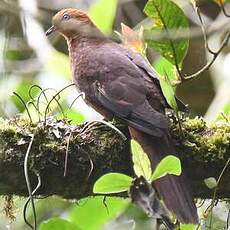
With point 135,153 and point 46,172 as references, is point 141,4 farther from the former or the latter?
point 135,153

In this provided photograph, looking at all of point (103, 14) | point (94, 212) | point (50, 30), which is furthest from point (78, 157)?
point (50, 30)

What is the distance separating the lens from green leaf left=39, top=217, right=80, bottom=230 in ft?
6.74

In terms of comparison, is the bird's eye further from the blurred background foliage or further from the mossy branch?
the mossy branch

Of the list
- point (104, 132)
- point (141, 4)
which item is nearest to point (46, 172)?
point (104, 132)

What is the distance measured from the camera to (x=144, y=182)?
5.94 feet

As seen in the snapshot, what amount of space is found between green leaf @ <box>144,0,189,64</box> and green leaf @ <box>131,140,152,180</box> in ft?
1.90

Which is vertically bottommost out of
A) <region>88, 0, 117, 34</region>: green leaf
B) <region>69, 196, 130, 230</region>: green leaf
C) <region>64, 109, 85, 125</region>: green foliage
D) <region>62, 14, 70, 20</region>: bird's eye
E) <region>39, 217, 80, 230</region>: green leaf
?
<region>69, 196, 130, 230</region>: green leaf

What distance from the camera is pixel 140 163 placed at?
1921 mm

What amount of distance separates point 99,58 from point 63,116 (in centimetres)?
41

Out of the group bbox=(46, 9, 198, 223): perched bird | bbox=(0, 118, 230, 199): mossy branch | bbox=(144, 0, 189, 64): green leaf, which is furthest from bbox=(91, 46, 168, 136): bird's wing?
bbox=(144, 0, 189, 64): green leaf

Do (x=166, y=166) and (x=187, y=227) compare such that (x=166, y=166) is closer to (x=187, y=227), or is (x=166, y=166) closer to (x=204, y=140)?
(x=187, y=227)

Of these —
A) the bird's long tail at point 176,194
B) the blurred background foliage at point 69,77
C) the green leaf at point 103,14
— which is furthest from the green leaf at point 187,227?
the green leaf at point 103,14

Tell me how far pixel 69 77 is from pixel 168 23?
82 cm

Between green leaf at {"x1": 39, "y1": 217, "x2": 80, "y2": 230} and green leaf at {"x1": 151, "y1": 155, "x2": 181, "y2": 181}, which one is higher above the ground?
green leaf at {"x1": 151, "y1": 155, "x2": 181, "y2": 181}
